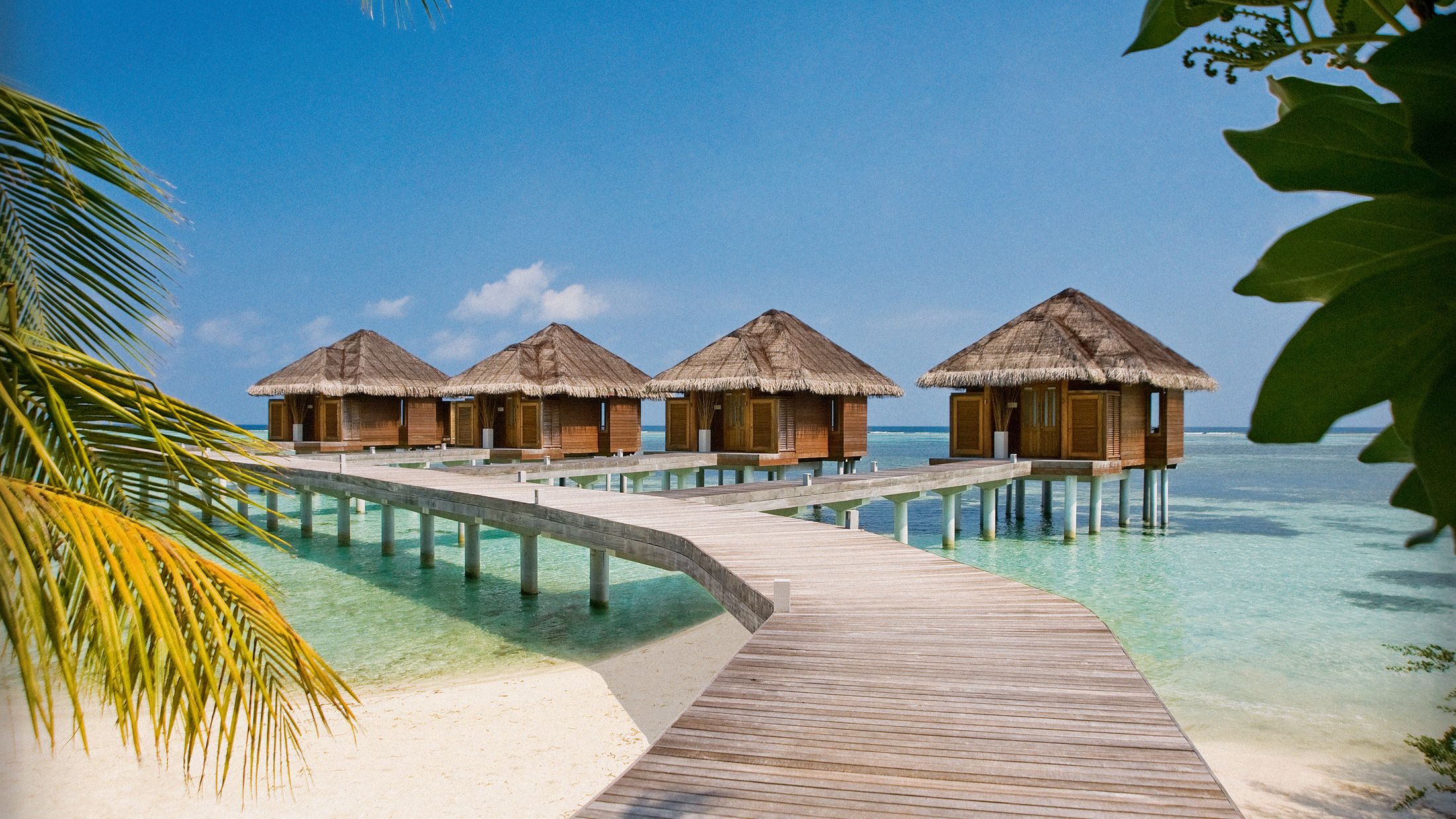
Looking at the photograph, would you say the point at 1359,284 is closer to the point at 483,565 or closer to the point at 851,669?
the point at 851,669

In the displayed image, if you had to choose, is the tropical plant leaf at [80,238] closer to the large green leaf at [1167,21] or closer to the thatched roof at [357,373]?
the large green leaf at [1167,21]

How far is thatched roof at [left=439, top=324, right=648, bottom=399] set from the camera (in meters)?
21.3

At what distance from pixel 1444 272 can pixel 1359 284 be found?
0.04 metres

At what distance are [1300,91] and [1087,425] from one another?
17.1 metres

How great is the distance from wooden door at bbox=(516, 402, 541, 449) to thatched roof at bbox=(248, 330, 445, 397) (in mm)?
3988

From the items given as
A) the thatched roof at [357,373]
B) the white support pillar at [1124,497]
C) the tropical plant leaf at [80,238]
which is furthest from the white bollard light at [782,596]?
the thatched roof at [357,373]

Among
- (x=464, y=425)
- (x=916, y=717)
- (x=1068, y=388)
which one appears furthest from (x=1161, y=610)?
(x=464, y=425)

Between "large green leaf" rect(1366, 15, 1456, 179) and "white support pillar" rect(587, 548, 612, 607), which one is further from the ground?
"large green leaf" rect(1366, 15, 1456, 179)

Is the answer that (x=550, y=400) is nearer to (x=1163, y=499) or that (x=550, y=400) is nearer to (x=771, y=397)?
(x=771, y=397)

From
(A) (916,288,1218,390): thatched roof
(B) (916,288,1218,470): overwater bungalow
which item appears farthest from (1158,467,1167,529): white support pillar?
(A) (916,288,1218,390): thatched roof

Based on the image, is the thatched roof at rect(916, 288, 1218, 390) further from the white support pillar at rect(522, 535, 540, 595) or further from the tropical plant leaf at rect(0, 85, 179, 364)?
the tropical plant leaf at rect(0, 85, 179, 364)

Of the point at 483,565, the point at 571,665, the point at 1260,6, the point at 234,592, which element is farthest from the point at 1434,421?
the point at 483,565

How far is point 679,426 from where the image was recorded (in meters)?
19.6

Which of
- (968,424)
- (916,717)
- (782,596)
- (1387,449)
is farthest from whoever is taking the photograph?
(968,424)
